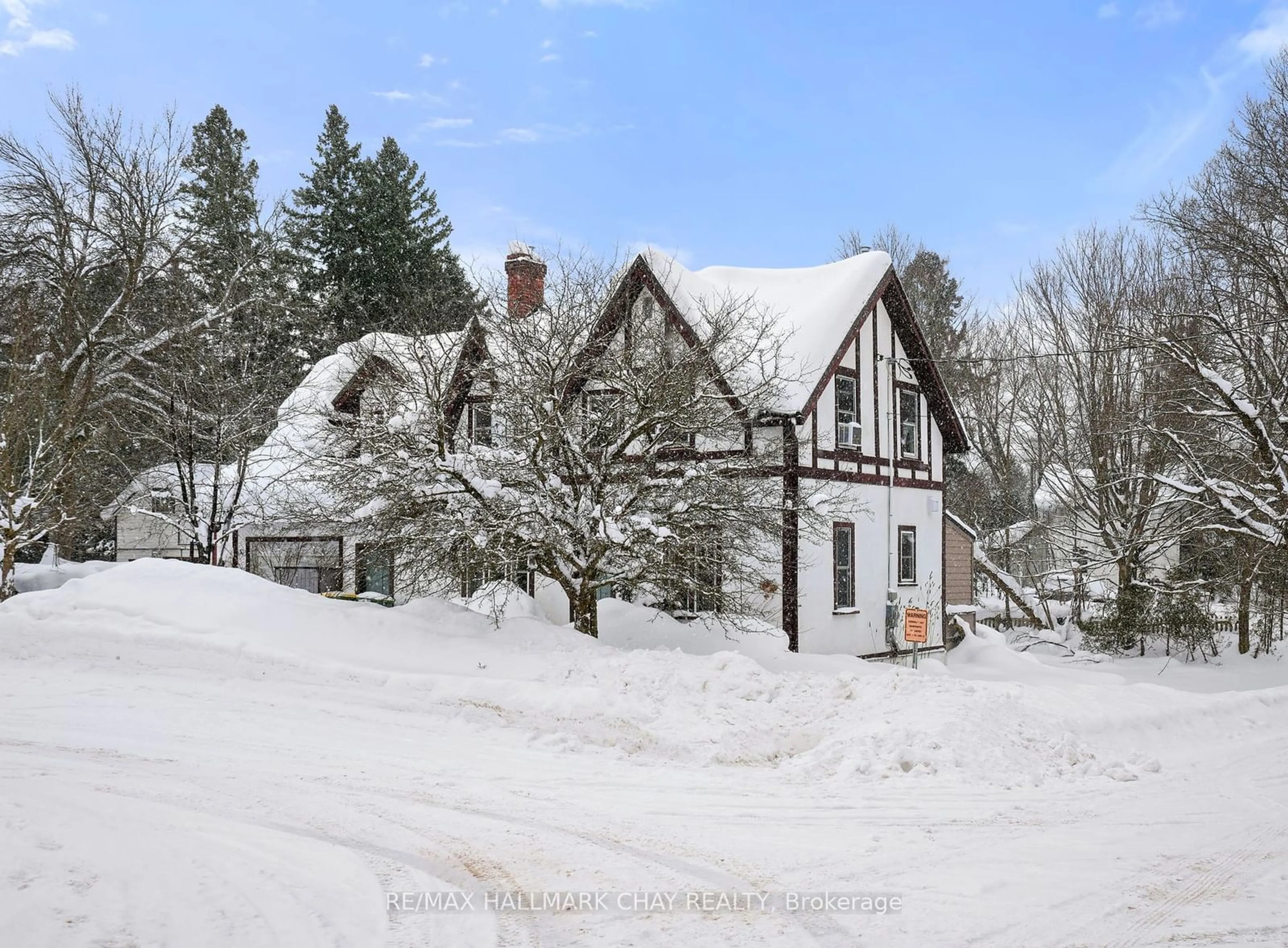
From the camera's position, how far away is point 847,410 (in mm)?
22406

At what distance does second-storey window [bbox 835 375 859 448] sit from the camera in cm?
2200

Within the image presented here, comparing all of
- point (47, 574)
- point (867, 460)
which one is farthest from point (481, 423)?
point (47, 574)

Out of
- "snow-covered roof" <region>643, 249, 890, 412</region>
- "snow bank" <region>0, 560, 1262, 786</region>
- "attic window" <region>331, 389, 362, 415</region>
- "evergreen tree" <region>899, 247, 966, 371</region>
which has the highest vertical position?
"evergreen tree" <region>899, 247, 966, 371</region>

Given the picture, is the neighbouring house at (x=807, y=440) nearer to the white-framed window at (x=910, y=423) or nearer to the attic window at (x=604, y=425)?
the white-framed window at (x=910, y=423)

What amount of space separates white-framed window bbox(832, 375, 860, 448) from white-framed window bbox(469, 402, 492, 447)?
7449 millimetres

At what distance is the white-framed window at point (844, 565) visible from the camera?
21734mm

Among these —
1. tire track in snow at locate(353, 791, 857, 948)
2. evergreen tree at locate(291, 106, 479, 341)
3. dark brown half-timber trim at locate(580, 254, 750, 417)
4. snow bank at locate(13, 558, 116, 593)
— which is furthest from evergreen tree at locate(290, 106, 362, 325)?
tire track in snow at locate(353, 791, 857, 948)

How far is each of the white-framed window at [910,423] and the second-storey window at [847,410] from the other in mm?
1968

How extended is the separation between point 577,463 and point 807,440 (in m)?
6.05

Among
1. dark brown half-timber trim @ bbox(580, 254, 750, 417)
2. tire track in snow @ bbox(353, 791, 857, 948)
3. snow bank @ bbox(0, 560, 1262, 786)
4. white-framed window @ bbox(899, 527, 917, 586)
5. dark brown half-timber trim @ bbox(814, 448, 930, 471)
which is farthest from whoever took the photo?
white-framed window @ bbox(899, 527, 917, 586)

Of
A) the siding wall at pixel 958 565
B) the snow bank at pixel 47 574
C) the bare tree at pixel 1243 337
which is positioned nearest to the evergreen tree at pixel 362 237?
the snow bank at pixel 47 574

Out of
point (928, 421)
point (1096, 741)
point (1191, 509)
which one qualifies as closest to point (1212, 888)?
point (1096, 741)

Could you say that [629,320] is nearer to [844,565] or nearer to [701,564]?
[701,564]

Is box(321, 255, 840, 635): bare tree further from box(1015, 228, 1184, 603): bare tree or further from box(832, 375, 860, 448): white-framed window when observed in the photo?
box(1015, 228, 1184, 603): bare tree
